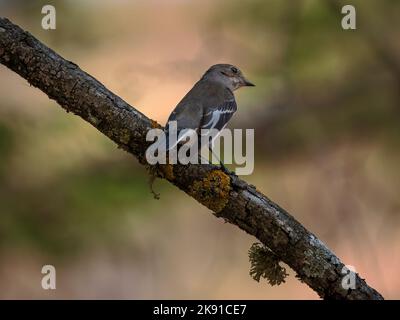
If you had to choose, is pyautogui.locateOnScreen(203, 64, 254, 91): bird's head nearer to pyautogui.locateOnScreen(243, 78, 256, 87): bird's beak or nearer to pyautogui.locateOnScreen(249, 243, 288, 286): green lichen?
pyautogui.locateOnScreen(243, 78, 256, 87): bird's beak

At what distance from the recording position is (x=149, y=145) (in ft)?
13.9

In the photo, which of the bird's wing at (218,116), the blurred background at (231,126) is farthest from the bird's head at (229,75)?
the bird's wing at (218,116)

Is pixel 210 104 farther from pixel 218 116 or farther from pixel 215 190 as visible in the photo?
pixel 215 190

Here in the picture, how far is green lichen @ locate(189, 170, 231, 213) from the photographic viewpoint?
4.17 metres

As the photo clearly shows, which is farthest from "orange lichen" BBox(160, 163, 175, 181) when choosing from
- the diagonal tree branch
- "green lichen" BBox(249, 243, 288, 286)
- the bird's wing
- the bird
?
the bird's wing

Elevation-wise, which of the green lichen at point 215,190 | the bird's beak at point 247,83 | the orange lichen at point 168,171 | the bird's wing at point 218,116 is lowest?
the green lichen at point 215,190

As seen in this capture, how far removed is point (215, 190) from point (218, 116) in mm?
1550

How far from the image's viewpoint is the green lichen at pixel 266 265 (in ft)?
14.3

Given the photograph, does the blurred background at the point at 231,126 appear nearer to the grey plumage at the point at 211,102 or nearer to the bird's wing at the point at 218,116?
the grey plumage at the point at 211,102

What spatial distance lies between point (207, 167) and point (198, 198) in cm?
16

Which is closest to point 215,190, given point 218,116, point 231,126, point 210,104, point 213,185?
point 213,185

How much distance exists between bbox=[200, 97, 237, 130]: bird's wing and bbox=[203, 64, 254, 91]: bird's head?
22.8 inches

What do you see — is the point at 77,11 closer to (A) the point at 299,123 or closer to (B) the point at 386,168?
(A) the point at 299,123

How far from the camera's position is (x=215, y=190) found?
4172mm
